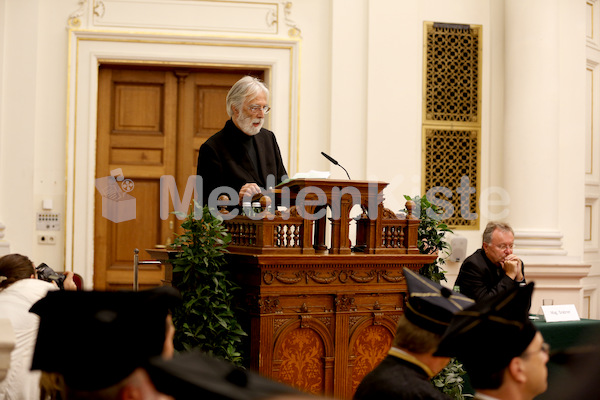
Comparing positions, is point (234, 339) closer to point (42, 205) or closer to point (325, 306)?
point (325, 306)

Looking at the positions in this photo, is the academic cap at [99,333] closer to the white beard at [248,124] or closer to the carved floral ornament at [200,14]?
the white beard at [248,124]

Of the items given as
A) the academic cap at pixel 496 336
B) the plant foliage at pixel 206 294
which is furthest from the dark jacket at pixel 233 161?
the academic cap at pixel 496 336

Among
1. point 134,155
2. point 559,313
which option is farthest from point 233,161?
point 134,155

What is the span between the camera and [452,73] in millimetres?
7953

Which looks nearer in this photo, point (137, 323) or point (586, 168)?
point (137, 323)

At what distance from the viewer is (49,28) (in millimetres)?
7230

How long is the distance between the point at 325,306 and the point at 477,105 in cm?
457

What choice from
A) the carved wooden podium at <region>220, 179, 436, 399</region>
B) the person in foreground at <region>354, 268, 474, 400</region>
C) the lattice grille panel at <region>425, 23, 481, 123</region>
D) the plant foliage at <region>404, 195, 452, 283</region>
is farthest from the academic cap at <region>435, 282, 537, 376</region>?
the lattice grille panel at <region>425, 23, 481, 123</region>

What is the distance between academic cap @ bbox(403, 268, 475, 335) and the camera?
2477 millimetres

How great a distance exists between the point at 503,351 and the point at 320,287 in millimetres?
2096

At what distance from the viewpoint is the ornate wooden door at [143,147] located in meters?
7.46

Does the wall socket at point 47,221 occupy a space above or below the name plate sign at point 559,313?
above

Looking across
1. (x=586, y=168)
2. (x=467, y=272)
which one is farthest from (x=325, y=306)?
(x=586, y=168)

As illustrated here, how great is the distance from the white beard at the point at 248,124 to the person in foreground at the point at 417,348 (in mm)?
2246
